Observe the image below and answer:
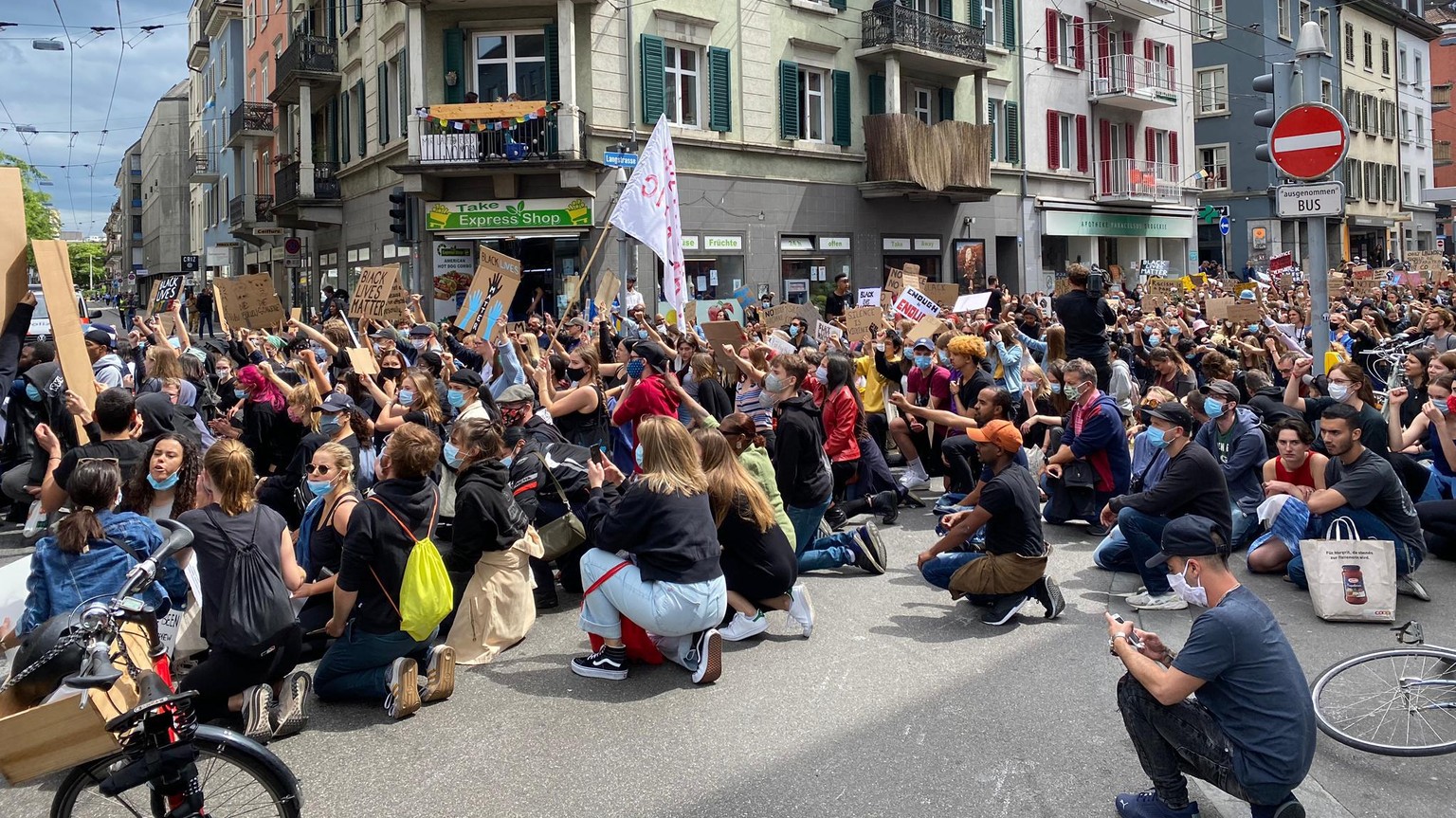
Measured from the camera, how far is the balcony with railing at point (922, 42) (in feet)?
95.1

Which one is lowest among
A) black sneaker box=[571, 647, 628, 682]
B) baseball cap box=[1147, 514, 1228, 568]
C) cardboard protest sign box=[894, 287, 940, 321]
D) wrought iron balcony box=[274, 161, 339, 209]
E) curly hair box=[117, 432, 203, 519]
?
black sneaker box=[571, 647, 628, 682]

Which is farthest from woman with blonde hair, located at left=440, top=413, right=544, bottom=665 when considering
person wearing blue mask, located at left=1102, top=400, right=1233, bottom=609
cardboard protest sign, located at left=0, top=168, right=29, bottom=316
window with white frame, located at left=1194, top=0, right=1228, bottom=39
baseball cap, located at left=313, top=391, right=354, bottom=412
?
window with white frame, located at left=1194, top=0, right=1228, bottom=39

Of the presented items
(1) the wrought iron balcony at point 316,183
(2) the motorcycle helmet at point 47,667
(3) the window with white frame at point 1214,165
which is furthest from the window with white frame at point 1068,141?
(2) the motorcycle helmet at point 47,667

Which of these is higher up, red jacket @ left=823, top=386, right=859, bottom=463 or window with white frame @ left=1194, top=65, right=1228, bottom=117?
window with white frame @ left=1194, top=65, right=1228, bottom=117

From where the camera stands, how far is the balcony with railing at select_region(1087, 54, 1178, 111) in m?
36.3

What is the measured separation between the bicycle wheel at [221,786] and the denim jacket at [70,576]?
3.66 ft

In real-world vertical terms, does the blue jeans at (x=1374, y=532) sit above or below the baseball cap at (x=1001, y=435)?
below

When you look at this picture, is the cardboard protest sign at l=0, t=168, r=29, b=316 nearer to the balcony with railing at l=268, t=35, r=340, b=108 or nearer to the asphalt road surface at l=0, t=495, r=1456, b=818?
the asphalt road surface at l=0, t=495, r=1456, b=818

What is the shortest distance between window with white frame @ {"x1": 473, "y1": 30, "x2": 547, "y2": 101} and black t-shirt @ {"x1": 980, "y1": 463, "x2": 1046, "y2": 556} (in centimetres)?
1943

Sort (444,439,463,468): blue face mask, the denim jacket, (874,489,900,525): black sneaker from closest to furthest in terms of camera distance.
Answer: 1. the denim jacket
2. (444,439,463,468): blue face mask
3. (874,489,900,525): black sneaker

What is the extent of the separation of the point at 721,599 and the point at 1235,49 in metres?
48.2

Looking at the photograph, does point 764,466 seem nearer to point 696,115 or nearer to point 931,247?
point 696,115

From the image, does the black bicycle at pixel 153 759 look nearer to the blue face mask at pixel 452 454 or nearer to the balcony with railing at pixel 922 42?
the blue face mask at pixel 452 454

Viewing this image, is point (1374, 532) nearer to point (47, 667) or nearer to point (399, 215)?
point (47, 667)
